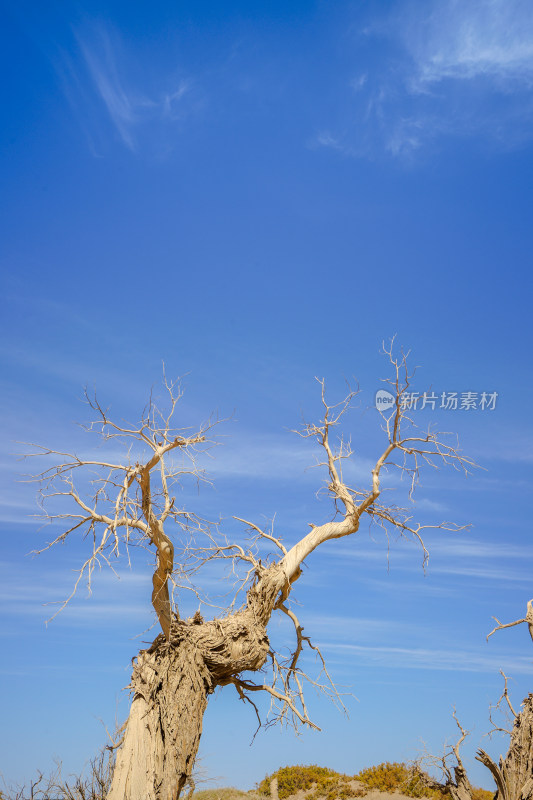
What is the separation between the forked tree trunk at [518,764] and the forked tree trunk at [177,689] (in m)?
5.61

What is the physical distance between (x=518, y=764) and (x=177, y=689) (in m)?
7.04

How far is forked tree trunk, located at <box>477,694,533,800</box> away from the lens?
38.2ft

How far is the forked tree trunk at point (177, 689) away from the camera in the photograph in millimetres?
8711

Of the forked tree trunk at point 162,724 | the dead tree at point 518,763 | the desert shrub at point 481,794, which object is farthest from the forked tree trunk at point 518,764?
the desert shrub at point 481,794

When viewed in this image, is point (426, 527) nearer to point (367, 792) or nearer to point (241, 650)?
point (241, 650)

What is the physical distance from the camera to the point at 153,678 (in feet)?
30.7

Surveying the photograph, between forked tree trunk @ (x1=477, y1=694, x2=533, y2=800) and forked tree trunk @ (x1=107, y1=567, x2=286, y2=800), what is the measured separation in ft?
18.4

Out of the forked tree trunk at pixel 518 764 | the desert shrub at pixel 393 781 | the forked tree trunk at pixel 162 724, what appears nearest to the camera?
the forked tree trunk at pixel 162 724

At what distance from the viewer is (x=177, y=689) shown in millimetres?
9297

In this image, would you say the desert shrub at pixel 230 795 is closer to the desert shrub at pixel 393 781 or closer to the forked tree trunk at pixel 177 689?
the desert shrub at pixel 393 781

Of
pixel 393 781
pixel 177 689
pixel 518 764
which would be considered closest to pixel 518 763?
pixel 518 764

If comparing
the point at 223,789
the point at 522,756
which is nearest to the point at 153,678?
the point at 522,756

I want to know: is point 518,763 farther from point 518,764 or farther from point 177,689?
point 177,689

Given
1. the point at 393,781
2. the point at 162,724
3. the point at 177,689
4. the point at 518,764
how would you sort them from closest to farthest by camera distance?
the point at 162,724
the point at 177,689
the point at 518,764
the point at 393,781
